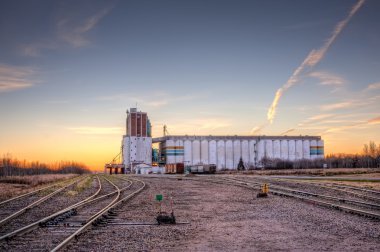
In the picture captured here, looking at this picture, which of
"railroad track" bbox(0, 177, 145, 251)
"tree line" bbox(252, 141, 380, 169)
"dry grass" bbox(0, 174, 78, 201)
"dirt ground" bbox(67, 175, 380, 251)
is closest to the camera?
"dirt ground" bbox(67, 175, 380, 251)

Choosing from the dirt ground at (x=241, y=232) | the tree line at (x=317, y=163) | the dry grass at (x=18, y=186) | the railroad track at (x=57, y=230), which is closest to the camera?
the dirt ground at (x=241, y=232)

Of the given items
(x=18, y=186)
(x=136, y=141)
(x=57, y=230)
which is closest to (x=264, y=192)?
(x=57, y=230)

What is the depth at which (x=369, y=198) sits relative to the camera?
20.9 m

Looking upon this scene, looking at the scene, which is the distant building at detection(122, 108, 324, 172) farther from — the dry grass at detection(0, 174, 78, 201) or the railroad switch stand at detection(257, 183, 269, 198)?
the railroad switch stand at detection(257, 183, 269, 198)

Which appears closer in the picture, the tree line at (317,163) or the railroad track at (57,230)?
the railroad track at (57,230)

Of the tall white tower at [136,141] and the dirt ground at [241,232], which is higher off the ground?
the tall white tower at [136,141]

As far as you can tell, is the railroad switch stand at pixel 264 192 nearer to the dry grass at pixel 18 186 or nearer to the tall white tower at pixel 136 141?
the dry grass at pixel 18 186

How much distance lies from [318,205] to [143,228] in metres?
9.80

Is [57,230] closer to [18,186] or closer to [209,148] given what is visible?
[18,186]

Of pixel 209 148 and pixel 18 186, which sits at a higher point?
pixel 209 148

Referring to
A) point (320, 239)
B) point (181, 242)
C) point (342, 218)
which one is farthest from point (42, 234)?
point (342, 218)

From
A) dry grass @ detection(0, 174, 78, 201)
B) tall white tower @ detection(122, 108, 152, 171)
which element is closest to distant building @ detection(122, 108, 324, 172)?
tall white tower @ detection(122, 108, 152, 171)

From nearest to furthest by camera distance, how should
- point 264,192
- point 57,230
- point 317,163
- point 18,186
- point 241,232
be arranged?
point 241,232 < point 57,230 < point 264,192 < point 18,186 < point 317,163

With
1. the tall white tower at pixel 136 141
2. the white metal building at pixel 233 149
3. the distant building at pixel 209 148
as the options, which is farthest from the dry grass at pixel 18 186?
the white metal building at pixel 233 149
